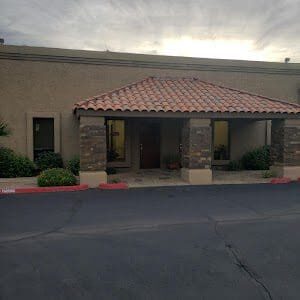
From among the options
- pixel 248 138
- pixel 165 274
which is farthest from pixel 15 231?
pixel 248 138

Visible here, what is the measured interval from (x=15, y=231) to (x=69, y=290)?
2844 millimetres

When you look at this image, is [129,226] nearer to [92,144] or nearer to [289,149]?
[92,144]

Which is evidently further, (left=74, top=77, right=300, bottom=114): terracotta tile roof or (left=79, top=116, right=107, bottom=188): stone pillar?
(left=74, top=77, right=300, bottom=114): terracotta tile roof

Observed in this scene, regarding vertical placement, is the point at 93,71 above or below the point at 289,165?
above

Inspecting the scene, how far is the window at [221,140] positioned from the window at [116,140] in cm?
492

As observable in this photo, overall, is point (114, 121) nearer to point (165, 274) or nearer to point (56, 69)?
point (56, 69)

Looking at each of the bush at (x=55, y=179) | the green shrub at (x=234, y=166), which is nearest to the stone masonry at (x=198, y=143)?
the green shrub at (x=234, y=166)

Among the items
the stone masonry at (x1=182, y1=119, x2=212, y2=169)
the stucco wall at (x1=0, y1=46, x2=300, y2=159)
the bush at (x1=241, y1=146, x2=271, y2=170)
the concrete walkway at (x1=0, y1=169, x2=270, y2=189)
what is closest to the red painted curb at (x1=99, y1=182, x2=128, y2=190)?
the concrete walkway at (x1=0, y1=169, x2=270, y2=189)

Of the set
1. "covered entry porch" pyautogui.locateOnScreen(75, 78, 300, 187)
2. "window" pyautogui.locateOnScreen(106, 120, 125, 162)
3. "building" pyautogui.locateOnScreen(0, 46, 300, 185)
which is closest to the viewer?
"covered entry porch" pyautogui.locateOnScreen(75, 78, 300, 187)

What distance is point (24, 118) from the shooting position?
45.8 ft

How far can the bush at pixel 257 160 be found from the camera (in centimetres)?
1570

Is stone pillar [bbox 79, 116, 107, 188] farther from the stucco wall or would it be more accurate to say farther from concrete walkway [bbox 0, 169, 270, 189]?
the stucco wall

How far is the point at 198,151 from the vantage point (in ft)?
38.9

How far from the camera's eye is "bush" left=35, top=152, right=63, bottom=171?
44.9 ft
